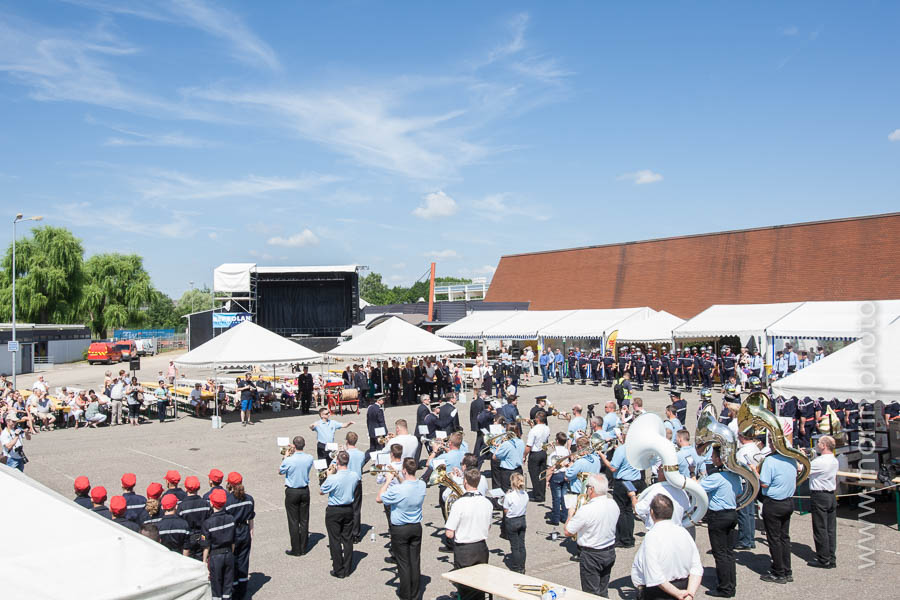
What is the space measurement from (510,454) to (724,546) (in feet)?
9.86

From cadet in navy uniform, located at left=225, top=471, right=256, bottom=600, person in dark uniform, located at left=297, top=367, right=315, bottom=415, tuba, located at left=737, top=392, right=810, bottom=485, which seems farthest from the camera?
person in dark uniform, located at left=297, top=367, right=315, bottom=415

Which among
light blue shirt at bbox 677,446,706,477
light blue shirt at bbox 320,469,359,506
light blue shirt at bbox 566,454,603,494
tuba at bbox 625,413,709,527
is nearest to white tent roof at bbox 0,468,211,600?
light blue shirt at bbox 320,469,359,506

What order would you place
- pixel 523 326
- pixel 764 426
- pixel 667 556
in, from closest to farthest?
pixel 667 556 < pixel 764 426 < pixel 523 326

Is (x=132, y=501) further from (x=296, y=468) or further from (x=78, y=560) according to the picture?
(x=78, y=560)

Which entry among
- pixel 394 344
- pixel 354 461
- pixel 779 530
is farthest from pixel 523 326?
pixel 779 530

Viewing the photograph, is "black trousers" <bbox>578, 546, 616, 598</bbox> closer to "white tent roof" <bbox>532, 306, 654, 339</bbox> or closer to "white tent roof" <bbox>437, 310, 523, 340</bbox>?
"white tent roof" <bbox>532, 306, 654, 339</bbox>

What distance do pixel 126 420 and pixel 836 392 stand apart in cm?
1871

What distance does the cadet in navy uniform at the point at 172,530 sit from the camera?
242 inches

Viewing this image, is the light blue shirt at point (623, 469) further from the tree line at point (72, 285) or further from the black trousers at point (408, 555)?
the tree line at point (72, 285)

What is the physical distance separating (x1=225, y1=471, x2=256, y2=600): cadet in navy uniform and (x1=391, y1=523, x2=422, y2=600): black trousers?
153 cm

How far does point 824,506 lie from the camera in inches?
291

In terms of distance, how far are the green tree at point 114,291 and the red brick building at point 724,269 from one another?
116ft

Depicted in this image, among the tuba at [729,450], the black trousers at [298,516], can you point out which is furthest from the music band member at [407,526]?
the tuba at [729,450]

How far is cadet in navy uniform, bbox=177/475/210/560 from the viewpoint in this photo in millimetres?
6539
